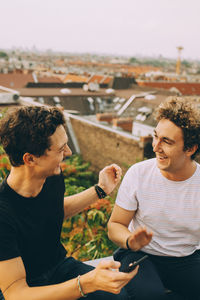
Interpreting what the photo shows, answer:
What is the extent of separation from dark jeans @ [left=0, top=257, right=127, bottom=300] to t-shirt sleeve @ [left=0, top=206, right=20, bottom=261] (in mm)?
344

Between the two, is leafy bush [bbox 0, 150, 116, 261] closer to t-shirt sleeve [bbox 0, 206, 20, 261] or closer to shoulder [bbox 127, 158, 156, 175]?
shoulder [bbox 127, 158, 156, 175]

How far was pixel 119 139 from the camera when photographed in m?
11.7

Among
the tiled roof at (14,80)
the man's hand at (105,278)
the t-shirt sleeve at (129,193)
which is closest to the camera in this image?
the man's hand at (105,278)

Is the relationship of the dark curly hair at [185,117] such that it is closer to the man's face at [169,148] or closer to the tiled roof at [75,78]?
the man's face at [169,148]

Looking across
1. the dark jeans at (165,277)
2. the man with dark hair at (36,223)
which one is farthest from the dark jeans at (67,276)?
the dark jeans at (165,277)

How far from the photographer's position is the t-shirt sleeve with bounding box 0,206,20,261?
53.4 inches

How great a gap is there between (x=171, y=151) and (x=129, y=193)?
15.5 inches

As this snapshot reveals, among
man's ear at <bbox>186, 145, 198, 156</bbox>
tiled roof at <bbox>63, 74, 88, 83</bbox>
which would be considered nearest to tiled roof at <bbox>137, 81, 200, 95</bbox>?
tiled roof at <bbox>63, 74, 88, 83</bbox>

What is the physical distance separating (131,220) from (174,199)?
0.36 m

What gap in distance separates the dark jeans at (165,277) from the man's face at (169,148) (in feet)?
1.93

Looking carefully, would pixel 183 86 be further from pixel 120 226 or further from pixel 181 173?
pixel 120 226

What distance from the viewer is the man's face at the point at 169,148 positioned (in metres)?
1.81

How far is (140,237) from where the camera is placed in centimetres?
Result: 149

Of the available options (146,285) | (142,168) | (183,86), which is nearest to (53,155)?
(142,168)
